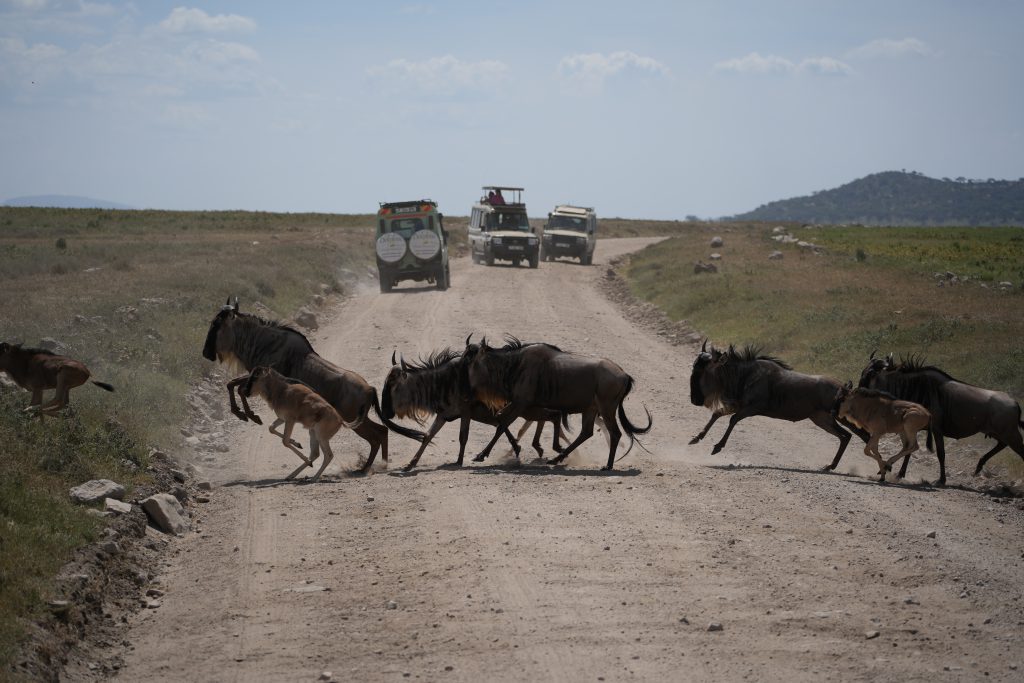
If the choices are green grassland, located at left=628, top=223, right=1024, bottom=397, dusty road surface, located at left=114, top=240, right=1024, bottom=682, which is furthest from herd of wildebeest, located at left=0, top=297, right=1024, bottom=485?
green grassland, located at left=628, top=223, right=1024, bottom=397

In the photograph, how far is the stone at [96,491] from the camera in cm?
993

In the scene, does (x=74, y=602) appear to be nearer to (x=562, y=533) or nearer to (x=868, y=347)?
(x=562, y=533)

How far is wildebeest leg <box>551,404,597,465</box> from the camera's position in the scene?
13.4 m

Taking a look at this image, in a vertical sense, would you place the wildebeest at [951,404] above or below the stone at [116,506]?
above

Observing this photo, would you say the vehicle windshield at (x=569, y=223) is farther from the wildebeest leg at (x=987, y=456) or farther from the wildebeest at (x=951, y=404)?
the wildebeest leg at (x=987, y=456)

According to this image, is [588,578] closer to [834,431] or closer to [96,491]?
[96,491]

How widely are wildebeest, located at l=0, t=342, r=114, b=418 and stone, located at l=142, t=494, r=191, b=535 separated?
2.18 m

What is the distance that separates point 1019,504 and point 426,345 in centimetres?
1392

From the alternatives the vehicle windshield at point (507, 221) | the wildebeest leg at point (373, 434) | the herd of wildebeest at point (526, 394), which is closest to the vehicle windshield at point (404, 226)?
the vehicle windshield at point (507, 221)

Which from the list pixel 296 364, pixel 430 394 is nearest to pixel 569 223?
pixel 430 394

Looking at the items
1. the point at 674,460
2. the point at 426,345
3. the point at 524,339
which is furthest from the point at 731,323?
the point at 674,460

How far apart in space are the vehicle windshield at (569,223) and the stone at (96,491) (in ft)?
137

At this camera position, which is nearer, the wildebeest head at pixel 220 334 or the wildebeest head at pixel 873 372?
the wildebeest head at pixel 873 372

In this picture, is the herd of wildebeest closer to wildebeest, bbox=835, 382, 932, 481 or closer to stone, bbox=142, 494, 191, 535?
wildebeest, bbox=835, 382, 932, 481
